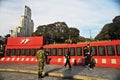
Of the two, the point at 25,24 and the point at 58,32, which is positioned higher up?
the point at 25,24

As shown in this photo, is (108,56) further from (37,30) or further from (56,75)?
(37,30)

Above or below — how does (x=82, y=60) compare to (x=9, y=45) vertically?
below

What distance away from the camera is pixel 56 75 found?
34.3ft

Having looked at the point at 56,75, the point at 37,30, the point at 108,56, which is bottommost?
the point at 56,75

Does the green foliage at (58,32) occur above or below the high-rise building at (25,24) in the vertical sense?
below

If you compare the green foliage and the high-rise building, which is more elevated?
the high-rise building

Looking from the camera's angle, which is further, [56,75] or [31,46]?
[31,46]

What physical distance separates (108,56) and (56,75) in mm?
6742

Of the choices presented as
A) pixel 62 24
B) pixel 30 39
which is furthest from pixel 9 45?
pixel 62 24

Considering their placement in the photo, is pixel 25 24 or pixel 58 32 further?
pixel 25 24

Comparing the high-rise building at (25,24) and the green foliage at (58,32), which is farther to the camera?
the high-rise building at (25,24)

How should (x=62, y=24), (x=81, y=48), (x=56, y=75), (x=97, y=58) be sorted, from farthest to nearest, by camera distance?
(x=62, y=24) → (x=81, y=48) → (x=97, y=58) → (x=56, y=75)

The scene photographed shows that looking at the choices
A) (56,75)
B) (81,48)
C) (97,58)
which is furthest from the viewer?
(81,48)

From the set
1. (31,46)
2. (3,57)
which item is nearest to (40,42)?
(31,46)
